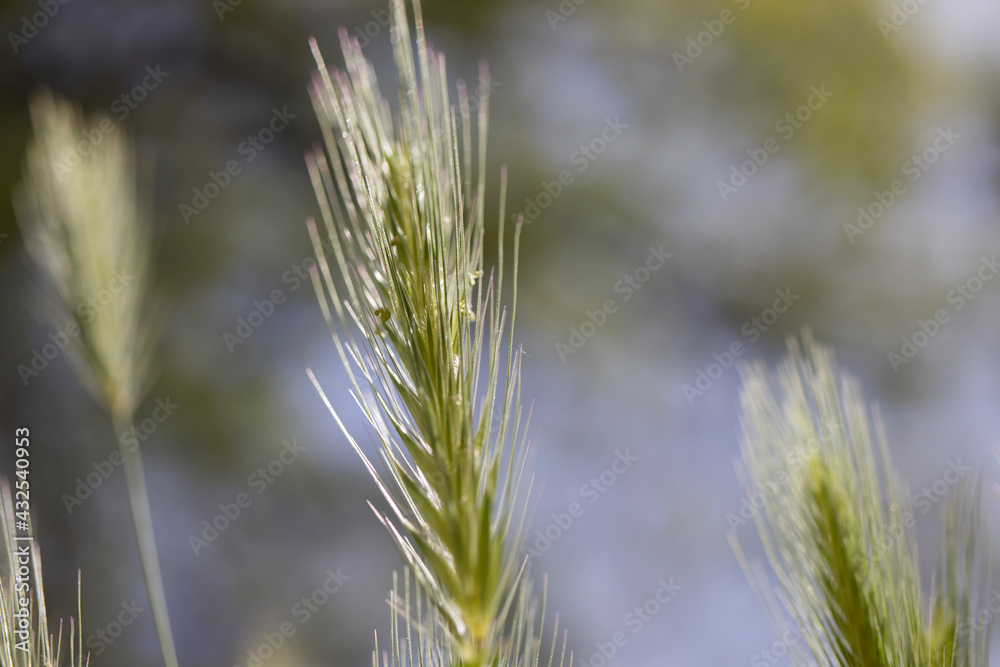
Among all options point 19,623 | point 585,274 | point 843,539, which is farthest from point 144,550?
point 585,274

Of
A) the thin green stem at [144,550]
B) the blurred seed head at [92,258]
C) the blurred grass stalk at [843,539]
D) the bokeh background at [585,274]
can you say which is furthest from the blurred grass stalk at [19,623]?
the bokeh background at [585,274]

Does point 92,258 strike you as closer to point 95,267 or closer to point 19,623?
point 95,267

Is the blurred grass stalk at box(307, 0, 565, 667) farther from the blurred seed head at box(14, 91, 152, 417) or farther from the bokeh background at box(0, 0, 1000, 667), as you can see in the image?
the bokeh background at box(0, 0, 1000, 667)

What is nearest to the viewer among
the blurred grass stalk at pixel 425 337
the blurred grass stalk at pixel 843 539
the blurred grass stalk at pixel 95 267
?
the blurred grass stalk at pixel 425 337

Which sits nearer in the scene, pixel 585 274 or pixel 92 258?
pixel 92 258

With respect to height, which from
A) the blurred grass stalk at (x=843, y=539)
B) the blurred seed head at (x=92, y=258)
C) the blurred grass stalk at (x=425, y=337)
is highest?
the blurred seed head at (x=92, y=258)

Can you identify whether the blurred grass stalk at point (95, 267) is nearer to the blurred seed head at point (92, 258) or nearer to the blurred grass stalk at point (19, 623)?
the blurred seed head at point (92, 258)

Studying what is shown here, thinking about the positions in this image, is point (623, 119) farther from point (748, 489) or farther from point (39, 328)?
point (748, 489)

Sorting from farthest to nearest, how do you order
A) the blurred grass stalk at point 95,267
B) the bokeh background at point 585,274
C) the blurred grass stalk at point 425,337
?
the bokeh background at point 585,274 < the blurred grass stalk at point 95,267 < the blurred grass stalk at point 425,337
